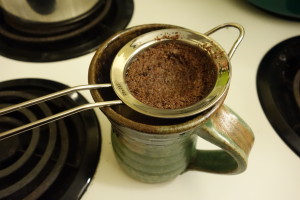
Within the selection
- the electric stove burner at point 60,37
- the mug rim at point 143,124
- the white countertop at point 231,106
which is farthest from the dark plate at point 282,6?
the mug rim at point 143,124

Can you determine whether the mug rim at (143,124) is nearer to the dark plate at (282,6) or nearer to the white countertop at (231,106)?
the white countertop at (231,106)

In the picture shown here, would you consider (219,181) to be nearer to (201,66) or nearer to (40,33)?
(201,66)

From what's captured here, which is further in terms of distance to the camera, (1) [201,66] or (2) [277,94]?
(2) [277,94]

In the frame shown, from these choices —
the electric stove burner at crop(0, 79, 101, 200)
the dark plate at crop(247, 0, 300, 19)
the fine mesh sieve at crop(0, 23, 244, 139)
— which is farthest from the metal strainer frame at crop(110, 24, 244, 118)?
the dark plate at crop(247, 0, 300, 19)

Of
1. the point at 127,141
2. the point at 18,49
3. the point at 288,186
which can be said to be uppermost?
the point at 18,49

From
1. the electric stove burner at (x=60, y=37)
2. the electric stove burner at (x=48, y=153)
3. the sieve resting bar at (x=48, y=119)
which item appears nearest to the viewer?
the sieve resting bar at (x=48, y=119)

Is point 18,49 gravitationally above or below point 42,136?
above

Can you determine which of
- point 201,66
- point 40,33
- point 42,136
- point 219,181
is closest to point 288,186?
point 219,181
